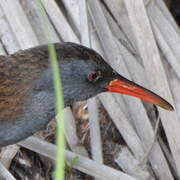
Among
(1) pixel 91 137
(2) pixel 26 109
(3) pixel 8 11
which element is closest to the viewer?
(2) pixel 26 109

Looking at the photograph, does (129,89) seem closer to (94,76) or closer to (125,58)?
(94,76)

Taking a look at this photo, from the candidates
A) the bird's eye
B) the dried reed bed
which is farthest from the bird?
the dried reed bed

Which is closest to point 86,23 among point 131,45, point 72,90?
point 131,45

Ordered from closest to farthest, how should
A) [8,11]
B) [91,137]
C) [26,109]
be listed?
[26,109] < [91,137] < [8,11]

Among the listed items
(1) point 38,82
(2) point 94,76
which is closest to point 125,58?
(2) point 94,76

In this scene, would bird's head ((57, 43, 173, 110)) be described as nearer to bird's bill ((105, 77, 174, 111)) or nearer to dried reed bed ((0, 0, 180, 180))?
bird's bill ((105, 77, 174, 111))

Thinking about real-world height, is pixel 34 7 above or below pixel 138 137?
above

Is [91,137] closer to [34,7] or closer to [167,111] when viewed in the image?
[167,111]
